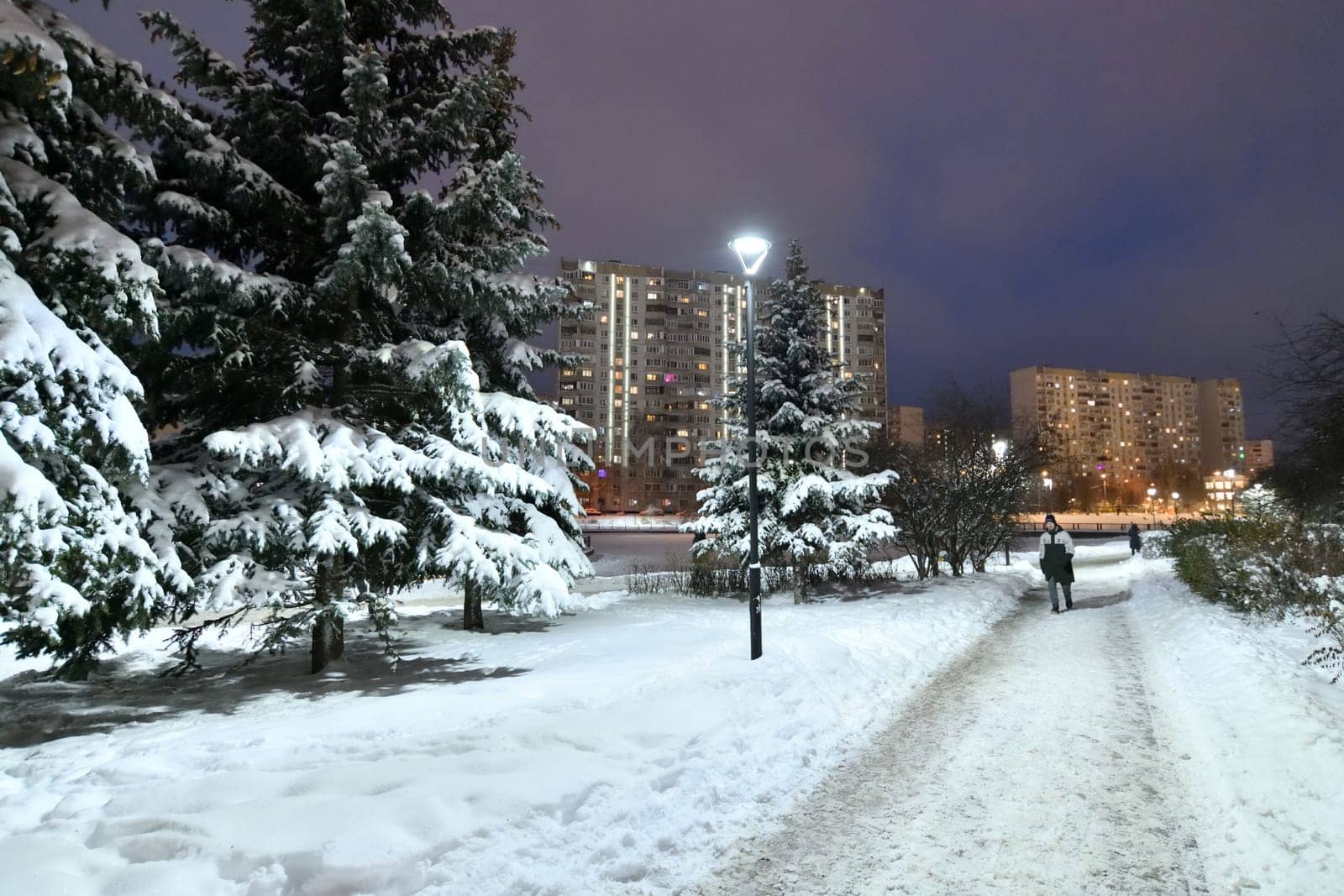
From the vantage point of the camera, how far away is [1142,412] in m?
152

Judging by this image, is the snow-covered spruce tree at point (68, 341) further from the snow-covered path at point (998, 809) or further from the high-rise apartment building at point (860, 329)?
the high-rise apartment building at point (860, 329)

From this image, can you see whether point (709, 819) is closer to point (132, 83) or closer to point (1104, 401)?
point (132, 83)

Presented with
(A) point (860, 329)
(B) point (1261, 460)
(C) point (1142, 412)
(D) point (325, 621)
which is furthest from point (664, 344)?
(C) point (1142, 412)

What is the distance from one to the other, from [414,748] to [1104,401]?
16938 cm

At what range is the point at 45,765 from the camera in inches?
240

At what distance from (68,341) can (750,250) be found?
7.33 meters

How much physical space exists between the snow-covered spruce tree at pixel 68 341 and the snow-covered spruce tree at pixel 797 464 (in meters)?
11.5

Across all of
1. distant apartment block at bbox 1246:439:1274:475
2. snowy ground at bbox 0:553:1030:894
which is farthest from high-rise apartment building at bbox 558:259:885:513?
snowy ground at bbox 0:553:1030:894

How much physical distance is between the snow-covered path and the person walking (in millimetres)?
6952

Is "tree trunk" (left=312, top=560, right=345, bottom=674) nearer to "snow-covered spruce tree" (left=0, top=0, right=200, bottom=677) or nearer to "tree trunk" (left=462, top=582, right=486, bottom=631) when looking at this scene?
"snow-covered spruce tree" (left=0, top=0, right=200, bottom=677)

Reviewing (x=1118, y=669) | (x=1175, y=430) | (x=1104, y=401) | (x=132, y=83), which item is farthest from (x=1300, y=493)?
(x=1175, y=430)

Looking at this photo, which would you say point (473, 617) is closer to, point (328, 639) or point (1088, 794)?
point (328, 639)

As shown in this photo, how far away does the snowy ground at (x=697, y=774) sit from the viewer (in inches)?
159

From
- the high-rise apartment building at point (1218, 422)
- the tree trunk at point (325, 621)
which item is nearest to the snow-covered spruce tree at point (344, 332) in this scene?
the tree trunk at point (325, 621)
